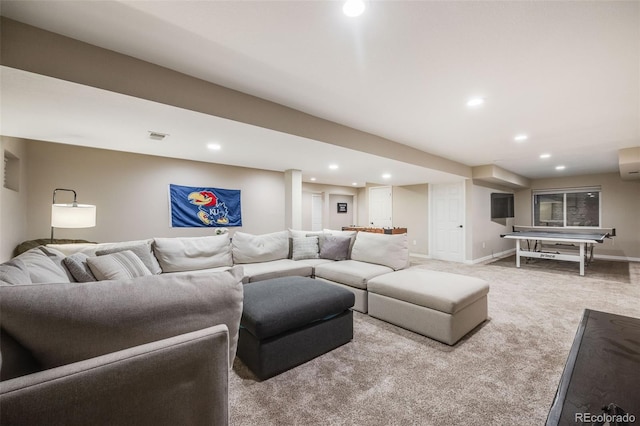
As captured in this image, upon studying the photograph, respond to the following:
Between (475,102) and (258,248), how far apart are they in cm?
314

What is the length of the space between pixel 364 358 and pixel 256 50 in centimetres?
244

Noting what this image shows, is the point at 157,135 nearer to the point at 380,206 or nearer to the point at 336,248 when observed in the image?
the point at 336,248

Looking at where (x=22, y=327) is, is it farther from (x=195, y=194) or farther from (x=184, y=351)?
(x=195, y=194)

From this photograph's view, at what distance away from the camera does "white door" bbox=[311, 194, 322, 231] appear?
29.9 feet

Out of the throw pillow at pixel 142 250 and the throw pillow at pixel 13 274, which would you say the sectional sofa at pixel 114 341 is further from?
the throw pillow at pixel 142 250

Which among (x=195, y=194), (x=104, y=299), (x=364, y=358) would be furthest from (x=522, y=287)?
(x=195, y=194)

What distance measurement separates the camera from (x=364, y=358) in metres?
2.04

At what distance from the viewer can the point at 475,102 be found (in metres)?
2.60

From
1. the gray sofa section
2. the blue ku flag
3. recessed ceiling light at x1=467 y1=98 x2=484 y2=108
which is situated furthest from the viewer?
the blue ku flag

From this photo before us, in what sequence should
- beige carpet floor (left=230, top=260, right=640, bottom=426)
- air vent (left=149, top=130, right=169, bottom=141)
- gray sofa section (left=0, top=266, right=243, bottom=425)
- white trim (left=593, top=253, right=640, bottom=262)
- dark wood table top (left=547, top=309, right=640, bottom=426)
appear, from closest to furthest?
gray sofa section (left=0, top=266, right=243, bottom=425) < dark wood table top (left=547, top=309, right=640, bottom=426) < beige carpet floor (left=230, top=260, right=640, bottom=426) < air vent (left=149, top=130, right=169, bottom=141) < white trim (left=593, top=253, right=640, bottom=262)

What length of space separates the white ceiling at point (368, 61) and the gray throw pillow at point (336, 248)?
145cm

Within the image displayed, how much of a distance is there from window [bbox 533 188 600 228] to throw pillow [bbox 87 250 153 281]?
32.9ft

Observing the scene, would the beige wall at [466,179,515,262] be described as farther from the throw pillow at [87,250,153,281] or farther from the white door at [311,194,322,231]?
the throw pillow at [87,250,153,281]

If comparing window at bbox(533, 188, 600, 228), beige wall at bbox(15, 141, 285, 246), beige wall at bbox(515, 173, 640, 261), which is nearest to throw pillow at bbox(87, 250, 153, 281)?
beige wall at bbox(15, 141, 285, 246)
